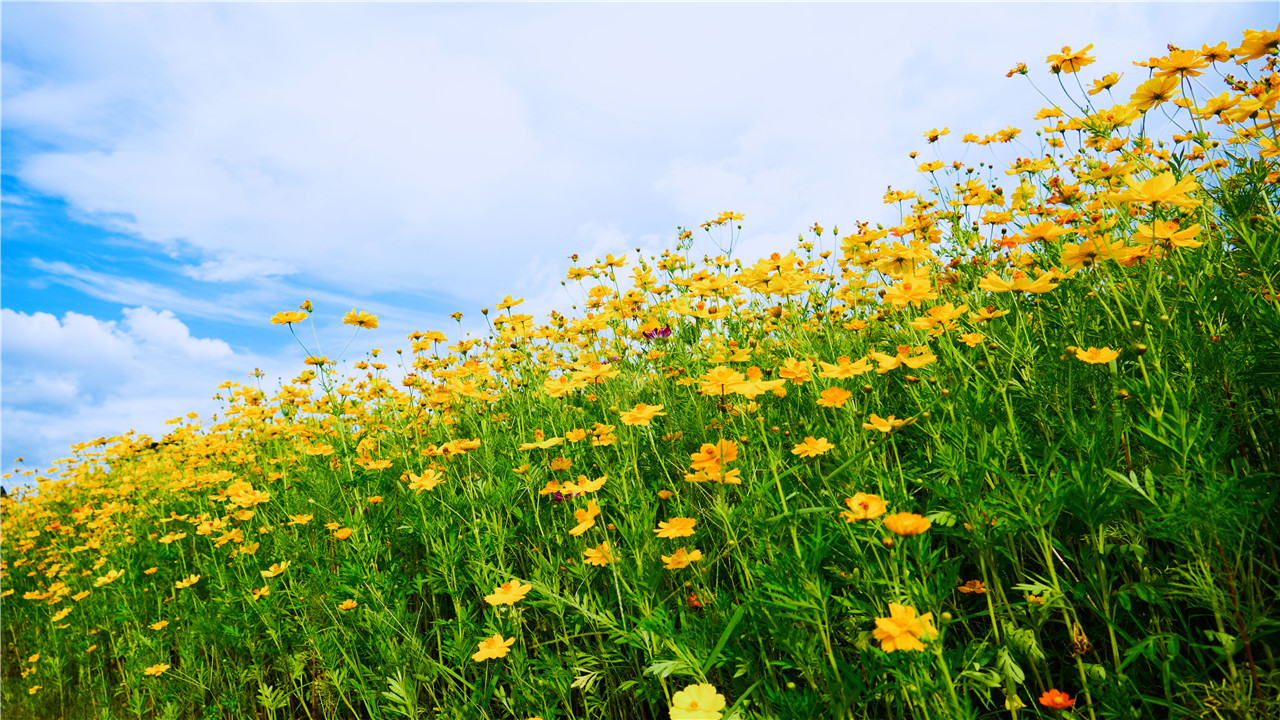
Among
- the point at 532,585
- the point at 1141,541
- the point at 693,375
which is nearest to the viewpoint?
the point at 1141,541

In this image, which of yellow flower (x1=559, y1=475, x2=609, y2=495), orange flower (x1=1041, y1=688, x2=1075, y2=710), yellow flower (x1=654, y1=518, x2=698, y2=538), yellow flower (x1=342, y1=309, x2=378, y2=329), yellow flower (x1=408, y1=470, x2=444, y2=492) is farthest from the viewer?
yellow flower (x1=342, y1=309, x2=378, y2=329)

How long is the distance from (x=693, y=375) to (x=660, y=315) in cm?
56

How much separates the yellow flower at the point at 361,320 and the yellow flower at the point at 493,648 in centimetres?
209

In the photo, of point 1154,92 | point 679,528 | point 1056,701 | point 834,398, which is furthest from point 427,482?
point 1154,92

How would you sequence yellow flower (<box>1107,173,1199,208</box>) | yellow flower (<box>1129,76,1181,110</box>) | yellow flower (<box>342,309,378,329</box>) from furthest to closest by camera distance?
yellow flower (<box>342,309,378,329</box>)
yellow flower (<box>1129,76,1181,110</box>)
yellow flower (<box>1107,173,1199,208</box>)

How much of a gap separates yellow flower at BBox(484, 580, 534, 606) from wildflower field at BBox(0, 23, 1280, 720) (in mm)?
128

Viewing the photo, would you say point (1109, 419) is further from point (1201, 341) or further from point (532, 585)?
point (532, 585)

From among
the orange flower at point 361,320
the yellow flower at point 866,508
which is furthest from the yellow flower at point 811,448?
the orange flower at point 361,320

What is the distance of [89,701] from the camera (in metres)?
3.75

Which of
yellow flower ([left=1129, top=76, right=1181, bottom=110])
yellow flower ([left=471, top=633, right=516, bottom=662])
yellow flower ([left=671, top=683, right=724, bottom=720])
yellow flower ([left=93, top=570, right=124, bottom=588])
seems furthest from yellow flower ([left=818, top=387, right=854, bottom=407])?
yellow flower ([left=93, top=570, right=124, bottom=588])

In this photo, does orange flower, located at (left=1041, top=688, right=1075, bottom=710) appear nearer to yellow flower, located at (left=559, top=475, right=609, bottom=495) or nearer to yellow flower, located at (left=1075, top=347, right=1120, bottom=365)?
yellow flower, located at (left=1075, top=347, right=1120, bottom=365)

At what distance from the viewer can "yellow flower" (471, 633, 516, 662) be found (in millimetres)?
1782

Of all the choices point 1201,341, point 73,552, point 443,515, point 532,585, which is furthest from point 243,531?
point 1201,341

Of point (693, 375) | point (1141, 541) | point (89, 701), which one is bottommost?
point (89, 701)
